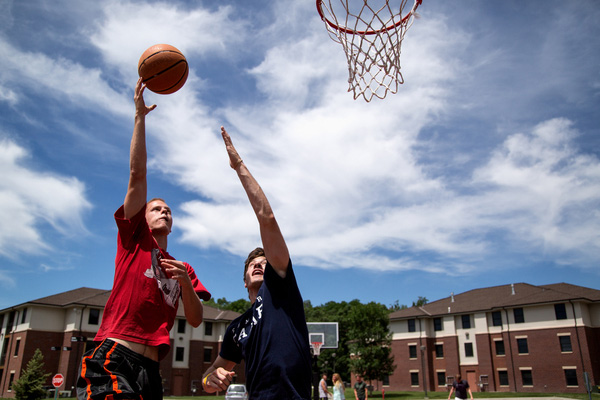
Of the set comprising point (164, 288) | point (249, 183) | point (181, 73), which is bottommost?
point (164, 288)

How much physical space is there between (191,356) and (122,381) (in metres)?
51.2

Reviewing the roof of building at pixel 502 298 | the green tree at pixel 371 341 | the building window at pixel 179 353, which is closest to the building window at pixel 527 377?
the roof of building at pixel 502 298

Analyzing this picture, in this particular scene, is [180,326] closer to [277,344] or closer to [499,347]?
[499,347]

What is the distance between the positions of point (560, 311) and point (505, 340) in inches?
241

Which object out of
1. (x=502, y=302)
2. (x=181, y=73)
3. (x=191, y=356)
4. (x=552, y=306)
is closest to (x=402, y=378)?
(x=502, y=302)

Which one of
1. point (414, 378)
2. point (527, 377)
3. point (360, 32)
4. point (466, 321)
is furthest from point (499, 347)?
point (360, 32)

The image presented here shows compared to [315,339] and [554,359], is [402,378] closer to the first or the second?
[554,359]

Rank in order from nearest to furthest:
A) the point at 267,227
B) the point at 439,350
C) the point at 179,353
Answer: the point at 267,227 < the point at 179,353 < the point at 439,350

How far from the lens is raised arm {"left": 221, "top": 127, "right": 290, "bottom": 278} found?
126 inches

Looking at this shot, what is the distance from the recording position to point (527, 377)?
45.2m

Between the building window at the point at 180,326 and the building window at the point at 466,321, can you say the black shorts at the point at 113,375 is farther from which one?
the building window at the point at 466,321

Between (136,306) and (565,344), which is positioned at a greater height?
(565,344)

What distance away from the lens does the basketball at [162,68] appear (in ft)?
15.8

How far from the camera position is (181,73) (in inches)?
202
